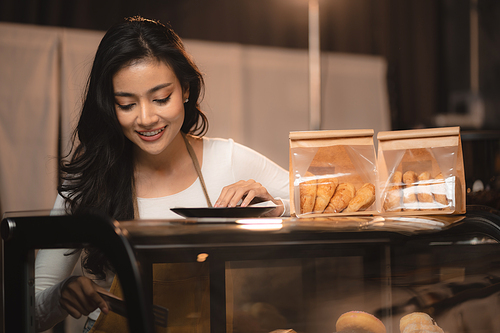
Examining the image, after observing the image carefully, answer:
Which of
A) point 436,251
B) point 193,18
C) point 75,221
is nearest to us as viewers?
point 75,221

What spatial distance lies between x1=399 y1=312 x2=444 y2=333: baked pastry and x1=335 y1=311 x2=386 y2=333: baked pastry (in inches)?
2.2

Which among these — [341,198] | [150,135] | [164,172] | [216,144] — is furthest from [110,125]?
[341,198]

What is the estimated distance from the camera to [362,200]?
2.77ft

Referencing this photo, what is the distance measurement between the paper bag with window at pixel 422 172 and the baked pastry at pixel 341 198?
0.08 m

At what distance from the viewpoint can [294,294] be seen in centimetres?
73

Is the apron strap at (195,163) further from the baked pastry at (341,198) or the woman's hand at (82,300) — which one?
the woman's hand at (82,300)

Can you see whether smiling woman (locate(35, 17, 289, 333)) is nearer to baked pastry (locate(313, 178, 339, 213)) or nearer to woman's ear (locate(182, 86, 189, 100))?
woman's ear (locate(182, 86, 189, 100))

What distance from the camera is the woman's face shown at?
1.15 m

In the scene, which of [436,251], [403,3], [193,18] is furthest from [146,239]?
[403,3]

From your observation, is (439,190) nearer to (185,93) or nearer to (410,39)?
(185,93)

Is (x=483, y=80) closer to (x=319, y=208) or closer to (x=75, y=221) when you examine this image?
(x=319, y=208)

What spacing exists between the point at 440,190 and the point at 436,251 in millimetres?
143

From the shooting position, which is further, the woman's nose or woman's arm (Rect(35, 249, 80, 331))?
the woman's nose

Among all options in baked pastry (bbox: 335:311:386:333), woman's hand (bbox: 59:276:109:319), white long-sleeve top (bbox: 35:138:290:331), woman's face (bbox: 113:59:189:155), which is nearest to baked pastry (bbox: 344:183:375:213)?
baked pastry (bbox: 335:311:386:333)
